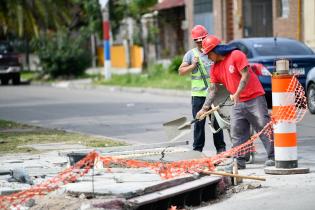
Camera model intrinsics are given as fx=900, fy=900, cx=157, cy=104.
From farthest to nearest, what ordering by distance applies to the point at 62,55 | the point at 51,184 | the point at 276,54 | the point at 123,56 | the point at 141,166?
the point at 123,56 < the point at 62,55 < the point at 276,54 < the point at 141,166 < the point at 51,184

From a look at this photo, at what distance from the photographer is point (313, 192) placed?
31.4ft

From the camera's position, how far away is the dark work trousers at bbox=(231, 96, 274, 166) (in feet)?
37.1

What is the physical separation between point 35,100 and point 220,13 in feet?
34.3

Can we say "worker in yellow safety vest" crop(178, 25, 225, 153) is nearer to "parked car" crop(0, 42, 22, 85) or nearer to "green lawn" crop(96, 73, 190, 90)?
"green lawn" crop(96, 73, 190, 90)

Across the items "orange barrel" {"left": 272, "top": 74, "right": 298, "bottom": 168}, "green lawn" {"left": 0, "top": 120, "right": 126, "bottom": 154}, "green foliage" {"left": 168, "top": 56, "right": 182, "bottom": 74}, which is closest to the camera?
"orange barrel" {"left": 272, "top": 74, "right": 298, "bottom": 168}

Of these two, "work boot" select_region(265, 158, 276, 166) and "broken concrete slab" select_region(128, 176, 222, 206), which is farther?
"work boot" select_region(265, 158, 276, 166)

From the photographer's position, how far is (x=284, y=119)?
1061 cm

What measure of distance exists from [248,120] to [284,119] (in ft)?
3.01

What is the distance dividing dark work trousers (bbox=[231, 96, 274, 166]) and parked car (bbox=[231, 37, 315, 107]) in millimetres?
8676

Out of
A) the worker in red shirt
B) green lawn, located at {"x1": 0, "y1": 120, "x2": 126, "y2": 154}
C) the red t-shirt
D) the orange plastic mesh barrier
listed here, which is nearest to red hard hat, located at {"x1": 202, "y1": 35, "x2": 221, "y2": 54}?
the worker in red shirt

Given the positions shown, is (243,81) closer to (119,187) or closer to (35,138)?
(119,187)

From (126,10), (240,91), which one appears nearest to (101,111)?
(240,91)

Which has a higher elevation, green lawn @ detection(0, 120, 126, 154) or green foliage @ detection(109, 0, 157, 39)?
green foliage @ detection(109, 0, 157, 39)

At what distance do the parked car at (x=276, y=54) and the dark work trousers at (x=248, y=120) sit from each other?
8676 mm
